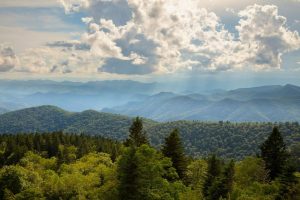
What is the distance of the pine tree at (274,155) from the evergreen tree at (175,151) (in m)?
18.2

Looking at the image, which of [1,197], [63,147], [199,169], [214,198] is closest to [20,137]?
[63,147]

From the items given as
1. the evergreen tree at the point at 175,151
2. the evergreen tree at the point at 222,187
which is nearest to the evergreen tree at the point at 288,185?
the evergreen tree at the point at 222,187

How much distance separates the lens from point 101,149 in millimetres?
169625

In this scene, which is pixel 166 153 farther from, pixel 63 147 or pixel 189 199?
pixel 63 147

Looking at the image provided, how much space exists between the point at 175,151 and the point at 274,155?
72.1 ft

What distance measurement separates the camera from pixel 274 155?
80625mm

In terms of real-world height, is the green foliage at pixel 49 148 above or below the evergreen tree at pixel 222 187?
below

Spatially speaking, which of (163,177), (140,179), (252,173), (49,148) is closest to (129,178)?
(140,179)

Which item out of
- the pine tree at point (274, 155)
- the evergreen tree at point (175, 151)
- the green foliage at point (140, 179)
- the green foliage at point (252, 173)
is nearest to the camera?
the green foliage at point (140, 179)

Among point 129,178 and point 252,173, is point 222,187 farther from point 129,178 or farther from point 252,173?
point 129,178

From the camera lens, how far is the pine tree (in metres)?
79.1

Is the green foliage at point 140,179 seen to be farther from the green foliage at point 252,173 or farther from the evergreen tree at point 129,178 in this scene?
the green foliage at point 252,173

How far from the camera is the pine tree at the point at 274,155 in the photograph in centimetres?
7906

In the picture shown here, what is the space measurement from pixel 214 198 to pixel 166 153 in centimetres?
1521
